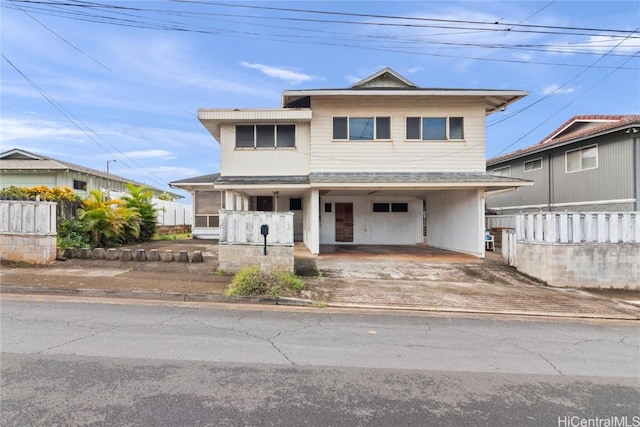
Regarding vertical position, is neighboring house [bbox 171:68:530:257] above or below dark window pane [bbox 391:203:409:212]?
above

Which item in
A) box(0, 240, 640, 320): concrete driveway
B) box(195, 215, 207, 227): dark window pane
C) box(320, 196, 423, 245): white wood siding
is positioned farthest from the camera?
box(195, 215, 207, 227): dark window pane

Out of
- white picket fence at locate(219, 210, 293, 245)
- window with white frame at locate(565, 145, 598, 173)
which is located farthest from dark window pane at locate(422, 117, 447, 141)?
white picket fence at locate(219, 210, 293, 245)

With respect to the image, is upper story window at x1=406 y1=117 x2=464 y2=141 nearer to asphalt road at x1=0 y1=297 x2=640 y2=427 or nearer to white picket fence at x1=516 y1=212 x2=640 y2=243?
white picket fence at x1=516 y1=212 x2=640 y2=243

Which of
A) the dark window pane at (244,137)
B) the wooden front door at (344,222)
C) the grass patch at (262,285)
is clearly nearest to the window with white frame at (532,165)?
the wooden front door at (344,222)

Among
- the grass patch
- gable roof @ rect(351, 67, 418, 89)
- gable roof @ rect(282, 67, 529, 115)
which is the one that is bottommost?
the grass patch

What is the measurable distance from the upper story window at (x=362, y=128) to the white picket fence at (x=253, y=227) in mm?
5886

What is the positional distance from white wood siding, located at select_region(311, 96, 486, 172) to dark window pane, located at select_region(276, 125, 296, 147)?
86cm

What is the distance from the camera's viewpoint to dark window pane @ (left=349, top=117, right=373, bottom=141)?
14891mm

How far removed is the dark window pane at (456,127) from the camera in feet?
48.9

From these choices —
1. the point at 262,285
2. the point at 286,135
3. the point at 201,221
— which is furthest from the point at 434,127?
the point at 201,221

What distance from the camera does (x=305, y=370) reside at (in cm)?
434

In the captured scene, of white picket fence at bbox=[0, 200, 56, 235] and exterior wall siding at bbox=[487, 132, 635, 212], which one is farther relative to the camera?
exterior wall siding at bbox=[487, 132, 635, 212]

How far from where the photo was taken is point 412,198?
1875 cm

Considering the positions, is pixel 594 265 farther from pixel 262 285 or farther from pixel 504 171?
pixel 504 171
